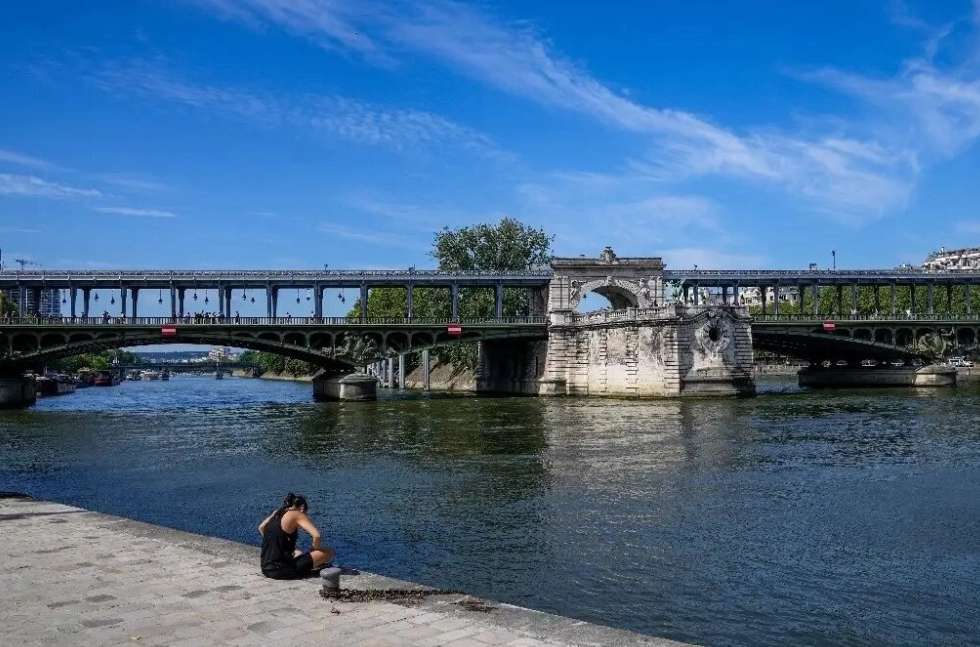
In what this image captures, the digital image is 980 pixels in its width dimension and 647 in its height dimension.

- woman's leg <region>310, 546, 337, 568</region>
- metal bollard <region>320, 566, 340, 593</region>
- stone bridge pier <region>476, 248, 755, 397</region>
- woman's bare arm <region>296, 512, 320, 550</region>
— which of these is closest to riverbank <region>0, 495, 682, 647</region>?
metal bollard <region>320, 566, 340, 593</region>

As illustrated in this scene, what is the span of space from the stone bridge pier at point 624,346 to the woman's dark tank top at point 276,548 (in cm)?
5445

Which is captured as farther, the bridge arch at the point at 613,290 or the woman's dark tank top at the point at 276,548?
the bridge arch at the point at 613,290

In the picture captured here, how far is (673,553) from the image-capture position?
18078 mm

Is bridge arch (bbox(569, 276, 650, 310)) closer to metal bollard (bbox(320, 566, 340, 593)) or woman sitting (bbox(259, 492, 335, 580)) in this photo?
woman sitting (bbox(259, 492, 335, 580))

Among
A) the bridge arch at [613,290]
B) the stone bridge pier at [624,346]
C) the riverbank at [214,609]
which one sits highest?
the bridge arch at [613,290]

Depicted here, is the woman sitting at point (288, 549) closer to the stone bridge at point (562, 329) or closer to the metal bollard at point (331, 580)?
the metal bollard at point (331, 580)

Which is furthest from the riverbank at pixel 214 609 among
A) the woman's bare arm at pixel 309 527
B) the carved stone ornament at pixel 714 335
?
the carved stone ornament at pixel 714 335

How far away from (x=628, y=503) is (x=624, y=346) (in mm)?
48329

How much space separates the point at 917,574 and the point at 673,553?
4.35 meters

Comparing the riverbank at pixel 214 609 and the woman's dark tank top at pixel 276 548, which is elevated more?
the woman's dark tank top at pixel 276 548

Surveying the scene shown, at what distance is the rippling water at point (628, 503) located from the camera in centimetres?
1481

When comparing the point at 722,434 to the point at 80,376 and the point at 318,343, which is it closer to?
the point at 318,343

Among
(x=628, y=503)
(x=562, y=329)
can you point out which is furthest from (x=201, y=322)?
(x=628, y=503)

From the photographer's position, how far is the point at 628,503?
23.8 m
